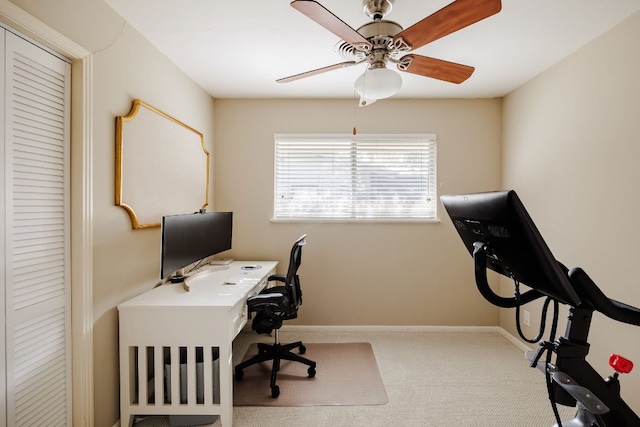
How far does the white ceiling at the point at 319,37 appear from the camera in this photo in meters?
1.82

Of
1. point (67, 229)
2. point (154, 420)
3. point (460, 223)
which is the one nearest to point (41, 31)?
point (67, 229)

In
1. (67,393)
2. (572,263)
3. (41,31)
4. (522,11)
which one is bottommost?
(67,393)

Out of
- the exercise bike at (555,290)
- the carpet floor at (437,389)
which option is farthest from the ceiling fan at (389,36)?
the carpet floor at (437,389)

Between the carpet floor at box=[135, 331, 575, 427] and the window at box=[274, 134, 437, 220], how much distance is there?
1243 mm

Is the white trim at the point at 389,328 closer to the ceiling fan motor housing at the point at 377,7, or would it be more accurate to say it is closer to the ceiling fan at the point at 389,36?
the ceiling fan at the point at 389,36

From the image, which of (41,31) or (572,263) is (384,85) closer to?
(41,31)

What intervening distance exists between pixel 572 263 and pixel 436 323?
142 centimetres

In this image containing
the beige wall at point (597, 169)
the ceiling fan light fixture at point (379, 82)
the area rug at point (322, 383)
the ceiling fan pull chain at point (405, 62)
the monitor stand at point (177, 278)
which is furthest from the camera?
the monitor stand at point (177, 278)

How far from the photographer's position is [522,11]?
6.04 ft

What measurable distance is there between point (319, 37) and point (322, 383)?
2.44 meters

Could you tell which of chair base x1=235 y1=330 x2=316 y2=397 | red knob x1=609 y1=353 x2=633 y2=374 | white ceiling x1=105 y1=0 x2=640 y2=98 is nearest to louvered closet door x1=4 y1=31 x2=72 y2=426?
white ceiling x1=105 y1=0 x2=640 y2=98

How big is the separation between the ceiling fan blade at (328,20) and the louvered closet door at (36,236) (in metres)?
1.20

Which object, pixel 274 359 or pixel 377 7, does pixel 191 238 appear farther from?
pixel 377 7

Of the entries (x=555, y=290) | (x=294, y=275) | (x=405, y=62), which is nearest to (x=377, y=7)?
(x=405, y=62)
